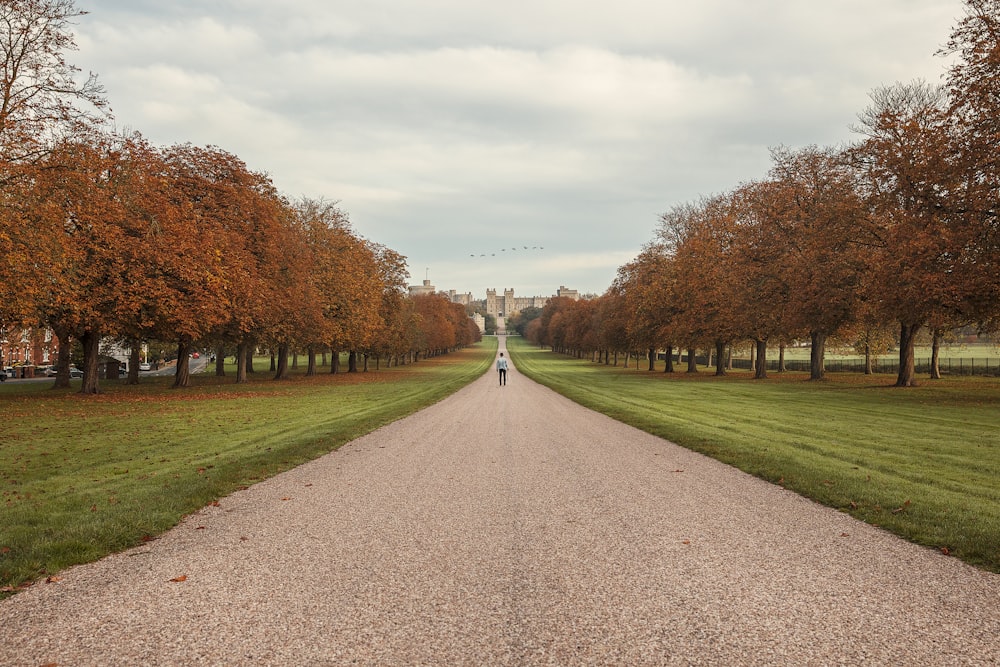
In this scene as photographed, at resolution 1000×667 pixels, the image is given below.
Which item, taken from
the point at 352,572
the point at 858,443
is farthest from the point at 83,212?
the point at 858,443

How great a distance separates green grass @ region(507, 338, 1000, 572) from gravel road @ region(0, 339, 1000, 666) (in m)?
0.76

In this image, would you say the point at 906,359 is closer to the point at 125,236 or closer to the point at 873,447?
the point at 873,447

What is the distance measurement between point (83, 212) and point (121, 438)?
1365 cm

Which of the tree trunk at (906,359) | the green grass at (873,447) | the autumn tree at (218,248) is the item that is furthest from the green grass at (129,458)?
→ the tree trunk at (906,359)

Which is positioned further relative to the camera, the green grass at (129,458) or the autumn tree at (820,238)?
the autumn tree at (820,238)

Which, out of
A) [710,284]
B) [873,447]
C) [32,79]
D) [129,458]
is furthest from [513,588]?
[710,284]

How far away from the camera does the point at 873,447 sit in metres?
13.5

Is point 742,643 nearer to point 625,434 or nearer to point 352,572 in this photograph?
point 352,572

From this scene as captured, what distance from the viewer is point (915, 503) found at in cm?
817

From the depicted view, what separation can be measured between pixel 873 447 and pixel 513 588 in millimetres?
11372

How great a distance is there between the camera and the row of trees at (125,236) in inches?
840

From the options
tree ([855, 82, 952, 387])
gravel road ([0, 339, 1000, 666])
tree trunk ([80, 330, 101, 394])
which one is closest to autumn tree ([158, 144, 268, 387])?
tree trunk ([80, 330, 101, 394])

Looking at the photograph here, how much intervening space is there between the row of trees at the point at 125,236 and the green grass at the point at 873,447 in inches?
709

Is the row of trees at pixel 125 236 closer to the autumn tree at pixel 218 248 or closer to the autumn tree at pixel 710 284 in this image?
the autumn tree at pixel 218 248
